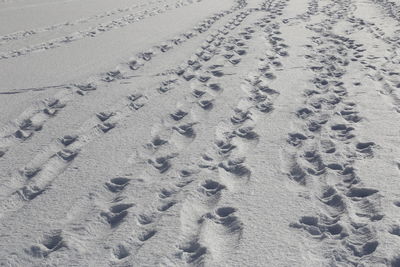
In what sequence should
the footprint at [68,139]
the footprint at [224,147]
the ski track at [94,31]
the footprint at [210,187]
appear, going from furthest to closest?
the ski track at [94,31] → the footprint at [68,139] → the footprint at [224,147] → the footprint at [210,187]

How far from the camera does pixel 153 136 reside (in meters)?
3.99

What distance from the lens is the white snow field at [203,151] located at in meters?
2.59

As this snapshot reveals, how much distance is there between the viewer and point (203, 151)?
3643 millimetres

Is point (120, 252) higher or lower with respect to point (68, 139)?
higher

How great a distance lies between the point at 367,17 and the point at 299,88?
4490 mm

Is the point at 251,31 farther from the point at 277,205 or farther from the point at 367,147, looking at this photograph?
the point at 277,205

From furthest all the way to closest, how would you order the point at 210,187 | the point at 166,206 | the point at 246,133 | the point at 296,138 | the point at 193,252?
the point at 246,133 → the point at 296,138 → the point at 210,187 → the point at 166,206 → the point at 193,252

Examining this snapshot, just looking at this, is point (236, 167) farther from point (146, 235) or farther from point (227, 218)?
point (146, 235)

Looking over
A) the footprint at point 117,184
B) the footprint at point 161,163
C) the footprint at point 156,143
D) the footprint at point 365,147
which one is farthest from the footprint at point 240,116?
the footprint at point 117,184

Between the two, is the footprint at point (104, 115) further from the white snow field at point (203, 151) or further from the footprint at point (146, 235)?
the footprint at point (146, 235)

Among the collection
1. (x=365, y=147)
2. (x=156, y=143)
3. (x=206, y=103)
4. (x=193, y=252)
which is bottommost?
(x=206, y=103)

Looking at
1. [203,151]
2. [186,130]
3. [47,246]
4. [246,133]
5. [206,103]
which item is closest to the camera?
[47,246]

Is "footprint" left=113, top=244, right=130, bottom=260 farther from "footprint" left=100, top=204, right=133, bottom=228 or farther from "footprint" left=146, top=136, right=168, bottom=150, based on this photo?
"footprint" left=146, top=136, right=168, bottom=150

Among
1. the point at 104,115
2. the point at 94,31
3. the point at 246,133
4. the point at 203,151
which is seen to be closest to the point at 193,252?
the point at 203,151
